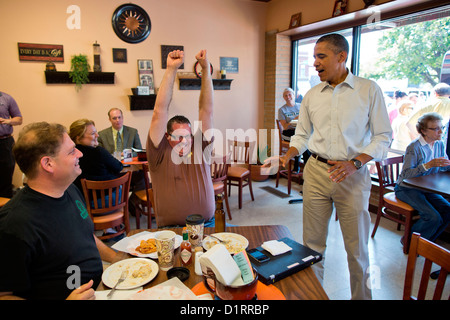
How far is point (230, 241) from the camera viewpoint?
4.65 feet

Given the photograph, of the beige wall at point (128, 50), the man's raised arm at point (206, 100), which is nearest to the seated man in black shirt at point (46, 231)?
the man's raised arm at point (206, 100)

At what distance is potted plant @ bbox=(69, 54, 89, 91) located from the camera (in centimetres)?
427

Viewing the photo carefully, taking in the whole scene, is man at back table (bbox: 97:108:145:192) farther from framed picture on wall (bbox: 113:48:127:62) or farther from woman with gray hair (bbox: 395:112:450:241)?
woman with gray hair (bbox: 395:112:450:241)

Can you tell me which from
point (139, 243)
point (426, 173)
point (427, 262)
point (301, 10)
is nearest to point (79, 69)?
point (301, 10)

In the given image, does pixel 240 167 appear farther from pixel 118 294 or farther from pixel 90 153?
pixel 118 294

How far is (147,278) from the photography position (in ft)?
3.75

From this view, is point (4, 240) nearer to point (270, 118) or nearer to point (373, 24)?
point (373, 24)

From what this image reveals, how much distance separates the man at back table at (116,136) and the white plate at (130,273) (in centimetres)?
293

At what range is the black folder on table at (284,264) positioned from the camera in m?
1.12

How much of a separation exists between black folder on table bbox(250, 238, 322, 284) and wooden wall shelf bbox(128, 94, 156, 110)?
12.8 ft

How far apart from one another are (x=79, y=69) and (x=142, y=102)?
3.19 feet

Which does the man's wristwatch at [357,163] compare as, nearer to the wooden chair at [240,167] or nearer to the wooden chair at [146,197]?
the wooden chair at [146,197]

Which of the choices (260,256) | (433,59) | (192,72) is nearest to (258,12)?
(192,72)

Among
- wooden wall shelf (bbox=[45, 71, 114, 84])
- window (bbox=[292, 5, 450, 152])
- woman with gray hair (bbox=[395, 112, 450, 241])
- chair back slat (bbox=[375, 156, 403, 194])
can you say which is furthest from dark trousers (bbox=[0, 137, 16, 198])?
window (bbox=[292, 5, 450, 152])
